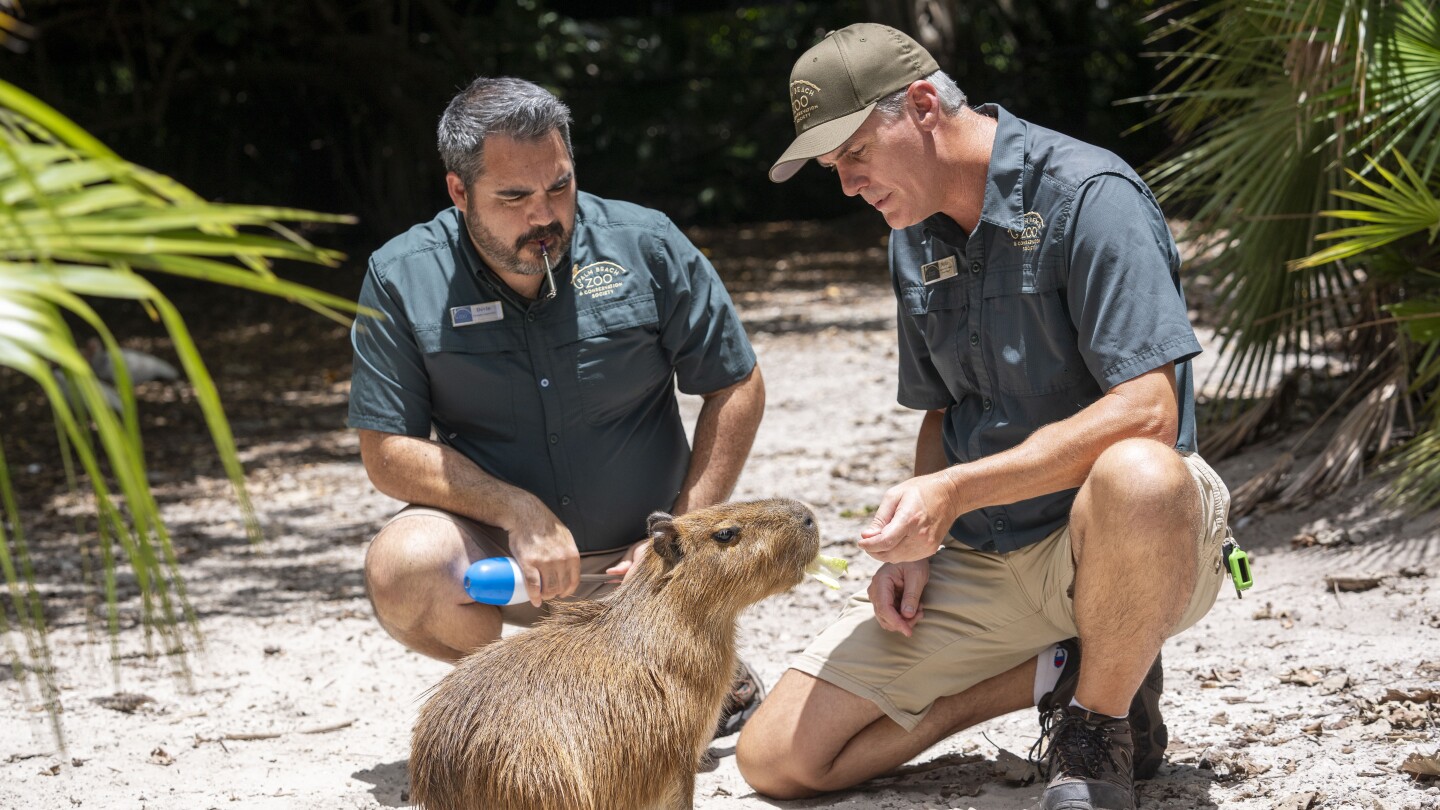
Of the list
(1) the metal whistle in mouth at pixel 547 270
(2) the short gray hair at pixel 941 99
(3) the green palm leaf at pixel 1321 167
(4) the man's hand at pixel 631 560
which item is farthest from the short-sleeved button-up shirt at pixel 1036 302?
(3) the green palm leaf at pixel 1321 167

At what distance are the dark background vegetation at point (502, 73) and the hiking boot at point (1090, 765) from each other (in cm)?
1047

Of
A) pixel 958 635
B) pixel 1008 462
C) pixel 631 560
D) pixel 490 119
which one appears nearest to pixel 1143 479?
pixel 1008 462

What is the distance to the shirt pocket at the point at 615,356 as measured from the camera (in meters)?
3.54

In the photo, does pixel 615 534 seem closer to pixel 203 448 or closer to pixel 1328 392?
pixel 1328 392

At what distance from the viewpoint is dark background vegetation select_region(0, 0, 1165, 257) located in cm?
1309

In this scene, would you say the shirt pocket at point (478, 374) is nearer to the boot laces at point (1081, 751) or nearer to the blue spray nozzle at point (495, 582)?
the blue spray nozzle at point (495, 582)

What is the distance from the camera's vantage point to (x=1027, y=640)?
10.4ft

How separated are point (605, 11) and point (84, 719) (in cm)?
1377

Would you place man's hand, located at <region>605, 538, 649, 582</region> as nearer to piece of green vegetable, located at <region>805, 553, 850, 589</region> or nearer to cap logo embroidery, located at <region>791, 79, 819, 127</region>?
piece of green vegetable, located at <region>805, 553, 850, 589</region>

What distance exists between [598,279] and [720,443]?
54 cm

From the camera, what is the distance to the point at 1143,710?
9.78ft

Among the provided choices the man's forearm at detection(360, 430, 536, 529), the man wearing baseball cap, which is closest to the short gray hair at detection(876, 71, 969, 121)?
the man wearing baseball cap

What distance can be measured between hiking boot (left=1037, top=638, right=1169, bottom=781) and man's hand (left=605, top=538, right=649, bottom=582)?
38.4 inches

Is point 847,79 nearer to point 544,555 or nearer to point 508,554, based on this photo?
point 544,555
